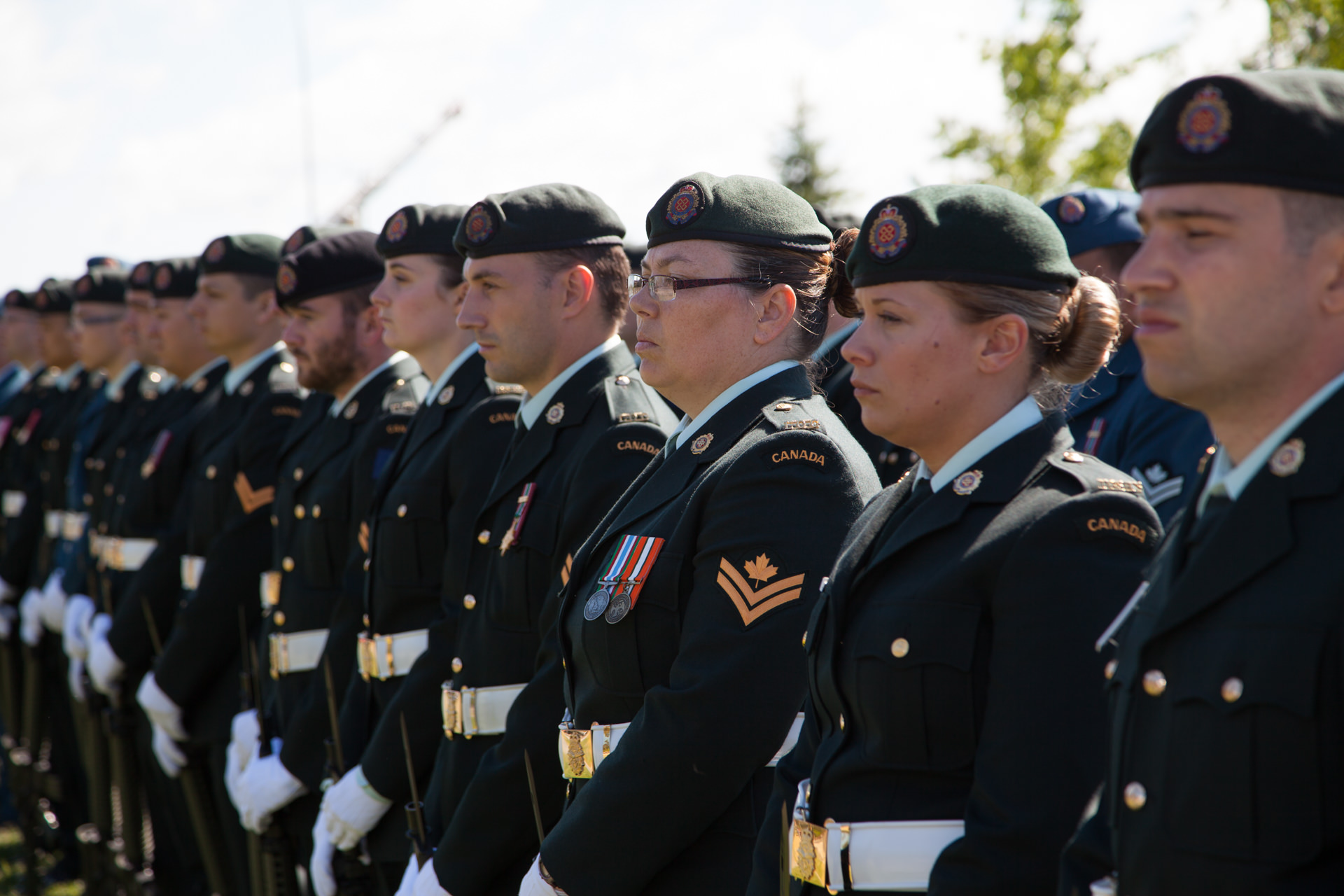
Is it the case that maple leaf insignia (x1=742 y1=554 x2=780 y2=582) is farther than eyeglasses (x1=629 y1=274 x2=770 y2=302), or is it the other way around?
eyeglasses (x1=629 y1=274 x2=770 y2=302)

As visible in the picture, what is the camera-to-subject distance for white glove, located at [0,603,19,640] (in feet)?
31.0

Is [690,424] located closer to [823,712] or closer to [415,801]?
[823,712]

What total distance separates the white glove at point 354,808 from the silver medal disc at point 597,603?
58.2 inches

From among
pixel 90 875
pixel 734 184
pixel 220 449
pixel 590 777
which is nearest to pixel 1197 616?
pixel 590 777

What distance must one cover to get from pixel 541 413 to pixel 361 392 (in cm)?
158

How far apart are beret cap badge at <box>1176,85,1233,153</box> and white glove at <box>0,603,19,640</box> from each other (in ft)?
31.0

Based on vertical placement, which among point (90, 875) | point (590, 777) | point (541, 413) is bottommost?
point (90, 875)

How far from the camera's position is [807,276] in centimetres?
333

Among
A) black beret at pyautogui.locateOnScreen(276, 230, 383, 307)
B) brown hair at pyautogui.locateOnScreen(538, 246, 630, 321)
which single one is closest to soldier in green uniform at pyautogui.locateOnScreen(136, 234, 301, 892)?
black beret at pyautogui.locateOnScreen(276, 230, 383, 307)

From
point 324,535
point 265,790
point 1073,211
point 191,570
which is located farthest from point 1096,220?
point 191,570

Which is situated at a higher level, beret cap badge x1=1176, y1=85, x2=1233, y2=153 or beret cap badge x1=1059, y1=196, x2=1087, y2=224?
beret cap badge x1=1176, y1=85, x2=1233, y2=153

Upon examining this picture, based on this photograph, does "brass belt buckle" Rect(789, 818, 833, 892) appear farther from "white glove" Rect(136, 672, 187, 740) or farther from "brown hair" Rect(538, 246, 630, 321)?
"white glove" Rect(136, 672, 187, 740)

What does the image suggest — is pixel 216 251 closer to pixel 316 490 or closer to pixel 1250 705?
pixel 316 490

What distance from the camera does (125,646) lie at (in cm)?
662
